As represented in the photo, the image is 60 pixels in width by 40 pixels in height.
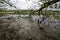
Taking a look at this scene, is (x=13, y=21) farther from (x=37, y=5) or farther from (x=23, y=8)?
(x=37, y=5)

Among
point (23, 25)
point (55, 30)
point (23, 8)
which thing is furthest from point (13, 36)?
point (55, 30)

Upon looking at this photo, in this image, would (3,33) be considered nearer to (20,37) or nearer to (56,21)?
(20,37)

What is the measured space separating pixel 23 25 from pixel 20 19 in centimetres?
19

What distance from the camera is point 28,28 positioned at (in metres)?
3.50

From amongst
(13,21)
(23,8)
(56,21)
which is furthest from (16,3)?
(56,21)

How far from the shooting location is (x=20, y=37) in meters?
3.34

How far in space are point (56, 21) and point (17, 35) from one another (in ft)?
2.95

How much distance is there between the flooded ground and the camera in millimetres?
3342

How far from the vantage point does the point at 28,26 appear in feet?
11.5

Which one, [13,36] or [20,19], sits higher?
[20,19]

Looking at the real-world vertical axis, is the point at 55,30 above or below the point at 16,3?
below

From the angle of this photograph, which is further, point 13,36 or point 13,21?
point 13,21

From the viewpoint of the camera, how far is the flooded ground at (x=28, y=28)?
3.34 metres

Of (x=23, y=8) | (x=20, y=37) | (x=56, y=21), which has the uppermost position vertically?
(x=23, y=8)
